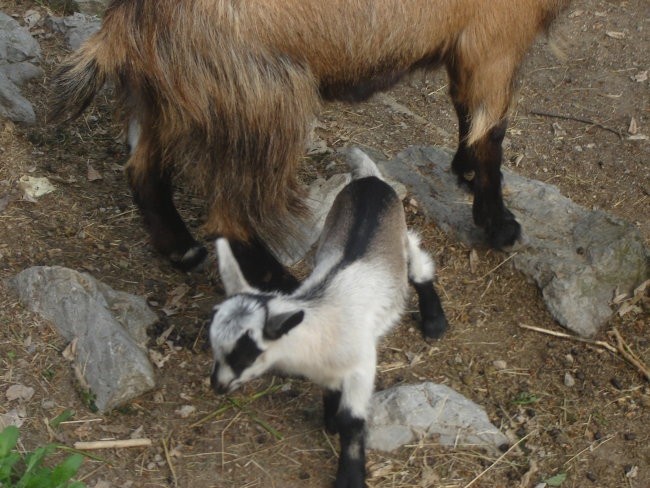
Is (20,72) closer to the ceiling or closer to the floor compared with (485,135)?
closer to the ceiling

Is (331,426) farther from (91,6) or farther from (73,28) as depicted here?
(91,6)

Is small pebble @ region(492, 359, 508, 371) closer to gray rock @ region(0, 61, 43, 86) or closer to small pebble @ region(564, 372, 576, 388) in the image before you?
small pebble @ region(564, 372, 576, 388)

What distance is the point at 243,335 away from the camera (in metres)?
3.08

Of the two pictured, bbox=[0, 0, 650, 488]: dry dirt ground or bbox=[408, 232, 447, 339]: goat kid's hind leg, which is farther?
bbox=[408, 232, 447, 339]: goat kid's hind leg

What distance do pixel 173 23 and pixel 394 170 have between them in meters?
2.08

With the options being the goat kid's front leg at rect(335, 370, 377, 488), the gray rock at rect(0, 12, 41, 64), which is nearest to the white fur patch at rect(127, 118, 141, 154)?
the goat kid's front leg at rect(335, 370, 377, 488)

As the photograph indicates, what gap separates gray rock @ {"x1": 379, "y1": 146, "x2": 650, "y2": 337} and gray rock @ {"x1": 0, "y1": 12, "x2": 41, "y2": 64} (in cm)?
233

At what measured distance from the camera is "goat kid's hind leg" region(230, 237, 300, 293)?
3.91 meters

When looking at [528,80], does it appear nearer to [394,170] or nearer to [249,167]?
[394,170]

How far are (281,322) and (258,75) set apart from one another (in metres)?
1.00

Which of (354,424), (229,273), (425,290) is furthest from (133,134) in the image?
(354,424)

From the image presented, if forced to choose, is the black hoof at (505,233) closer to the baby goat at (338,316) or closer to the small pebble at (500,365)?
the small pebble at (500,365)

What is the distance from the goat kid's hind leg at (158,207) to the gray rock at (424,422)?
1277 millimetres

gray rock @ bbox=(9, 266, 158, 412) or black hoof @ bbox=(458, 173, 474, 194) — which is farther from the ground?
gray rock @ bbox=(9, 266, 158, 412)
